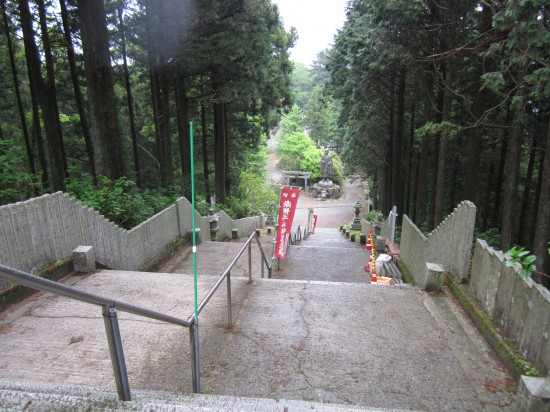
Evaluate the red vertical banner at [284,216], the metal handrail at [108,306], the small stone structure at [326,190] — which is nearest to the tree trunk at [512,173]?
the red vertical banner at [284,216]

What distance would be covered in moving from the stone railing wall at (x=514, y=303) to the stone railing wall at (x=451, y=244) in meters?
0.48

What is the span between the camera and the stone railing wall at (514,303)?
2.95m

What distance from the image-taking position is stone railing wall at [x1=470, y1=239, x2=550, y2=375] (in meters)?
2.95

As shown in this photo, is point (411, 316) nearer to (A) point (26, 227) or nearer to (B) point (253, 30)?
(A) point (26, 227)

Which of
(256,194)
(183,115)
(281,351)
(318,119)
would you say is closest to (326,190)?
(318,119)

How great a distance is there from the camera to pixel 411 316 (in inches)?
177

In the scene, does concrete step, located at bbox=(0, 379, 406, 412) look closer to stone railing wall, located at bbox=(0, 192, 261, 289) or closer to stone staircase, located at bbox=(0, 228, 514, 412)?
stone staircase, located at bbox=(0, 228, 514, 412)

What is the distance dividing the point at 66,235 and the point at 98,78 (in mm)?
4949

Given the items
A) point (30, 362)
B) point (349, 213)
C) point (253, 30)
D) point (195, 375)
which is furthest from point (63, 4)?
point (349, 213)

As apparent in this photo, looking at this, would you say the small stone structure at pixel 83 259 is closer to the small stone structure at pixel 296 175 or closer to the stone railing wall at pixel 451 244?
the stone railing wall at pixel 451 244

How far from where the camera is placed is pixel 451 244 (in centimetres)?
545

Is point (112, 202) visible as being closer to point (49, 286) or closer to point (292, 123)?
point (49, 286)

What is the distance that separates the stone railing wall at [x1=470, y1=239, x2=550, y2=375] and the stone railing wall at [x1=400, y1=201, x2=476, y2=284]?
48 cm

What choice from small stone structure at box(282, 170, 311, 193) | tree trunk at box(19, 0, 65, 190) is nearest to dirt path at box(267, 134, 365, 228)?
small stone structure at box(282, 170, 311, 193)
